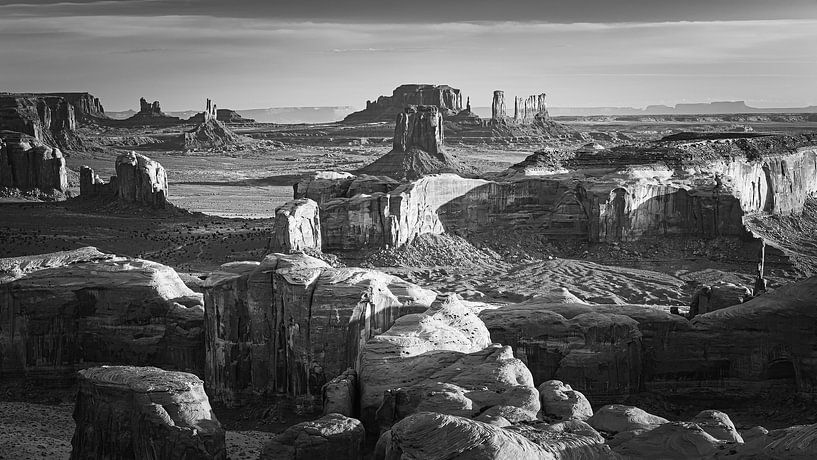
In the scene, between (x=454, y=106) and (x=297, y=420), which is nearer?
(x=297, y=420)

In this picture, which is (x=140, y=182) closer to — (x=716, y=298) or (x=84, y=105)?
(x=716, y=298)

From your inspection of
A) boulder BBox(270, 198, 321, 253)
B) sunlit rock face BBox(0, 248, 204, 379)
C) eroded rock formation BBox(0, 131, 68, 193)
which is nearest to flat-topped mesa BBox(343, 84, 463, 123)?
eroded rock formation BBox(0, 131, 68, 193)

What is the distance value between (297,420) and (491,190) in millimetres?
23363

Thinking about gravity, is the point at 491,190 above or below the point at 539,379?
above

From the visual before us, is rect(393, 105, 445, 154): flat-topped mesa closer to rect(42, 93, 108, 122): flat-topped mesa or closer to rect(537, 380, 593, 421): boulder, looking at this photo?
rect(537, 380, 593, 421): boulder

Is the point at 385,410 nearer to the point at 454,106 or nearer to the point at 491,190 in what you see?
the point at 491,190

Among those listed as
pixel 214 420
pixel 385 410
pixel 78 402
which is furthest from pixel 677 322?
pixel 78 402

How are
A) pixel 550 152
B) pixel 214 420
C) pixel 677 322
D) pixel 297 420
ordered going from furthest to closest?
1. pixel 550 152
2. pixel 677 322
3. pixel 297 420
4. pixel 214 420

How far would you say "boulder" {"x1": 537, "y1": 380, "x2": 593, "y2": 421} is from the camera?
2002 cm

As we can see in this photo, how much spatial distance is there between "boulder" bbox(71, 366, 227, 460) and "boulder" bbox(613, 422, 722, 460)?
7.57 m

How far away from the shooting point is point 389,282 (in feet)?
91.9

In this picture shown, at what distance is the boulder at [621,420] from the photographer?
19219 millimetres

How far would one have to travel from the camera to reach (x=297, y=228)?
39.9m

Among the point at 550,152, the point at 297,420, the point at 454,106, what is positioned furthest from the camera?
the point at 454,106
